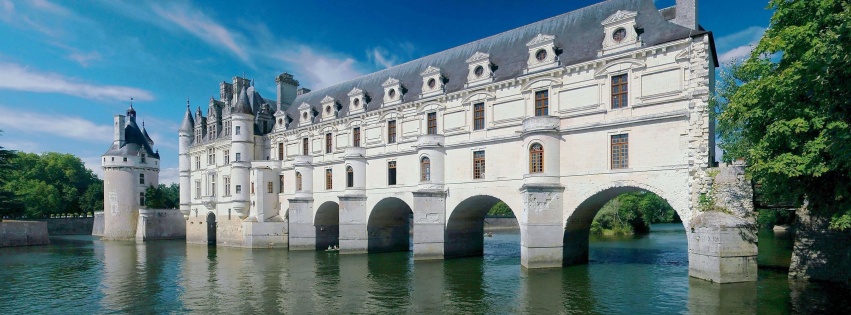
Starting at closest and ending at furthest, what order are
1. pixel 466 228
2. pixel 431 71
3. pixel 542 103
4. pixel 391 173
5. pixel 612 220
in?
1. pixel 542 103
2. pixel 431 71
3. pixel 466 228
4. pixel 391 173
5. pixel 612 220

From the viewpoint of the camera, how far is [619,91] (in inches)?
931

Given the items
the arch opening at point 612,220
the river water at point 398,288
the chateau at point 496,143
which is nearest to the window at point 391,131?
the chateau at point 496,143

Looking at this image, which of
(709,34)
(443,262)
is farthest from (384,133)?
(709,34)

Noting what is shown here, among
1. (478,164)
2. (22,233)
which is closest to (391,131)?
(478,164)

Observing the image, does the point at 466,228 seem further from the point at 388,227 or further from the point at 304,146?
the point at 304,146

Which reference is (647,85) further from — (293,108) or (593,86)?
(293,108)

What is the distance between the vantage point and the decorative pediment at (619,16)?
917 inches

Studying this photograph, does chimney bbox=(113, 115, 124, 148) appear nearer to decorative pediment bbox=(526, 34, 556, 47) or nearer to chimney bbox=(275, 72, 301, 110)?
chimney bbox=(275, 72, 301, 110)

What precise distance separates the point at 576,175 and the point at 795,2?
11.2 meters

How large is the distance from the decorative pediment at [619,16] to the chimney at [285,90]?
3216 centimetres

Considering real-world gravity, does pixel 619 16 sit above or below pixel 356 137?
above

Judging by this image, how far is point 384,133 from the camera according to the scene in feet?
112

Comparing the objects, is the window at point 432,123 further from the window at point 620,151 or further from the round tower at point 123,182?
the round tower at point 123,182

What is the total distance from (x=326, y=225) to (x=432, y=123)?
46.2ft
